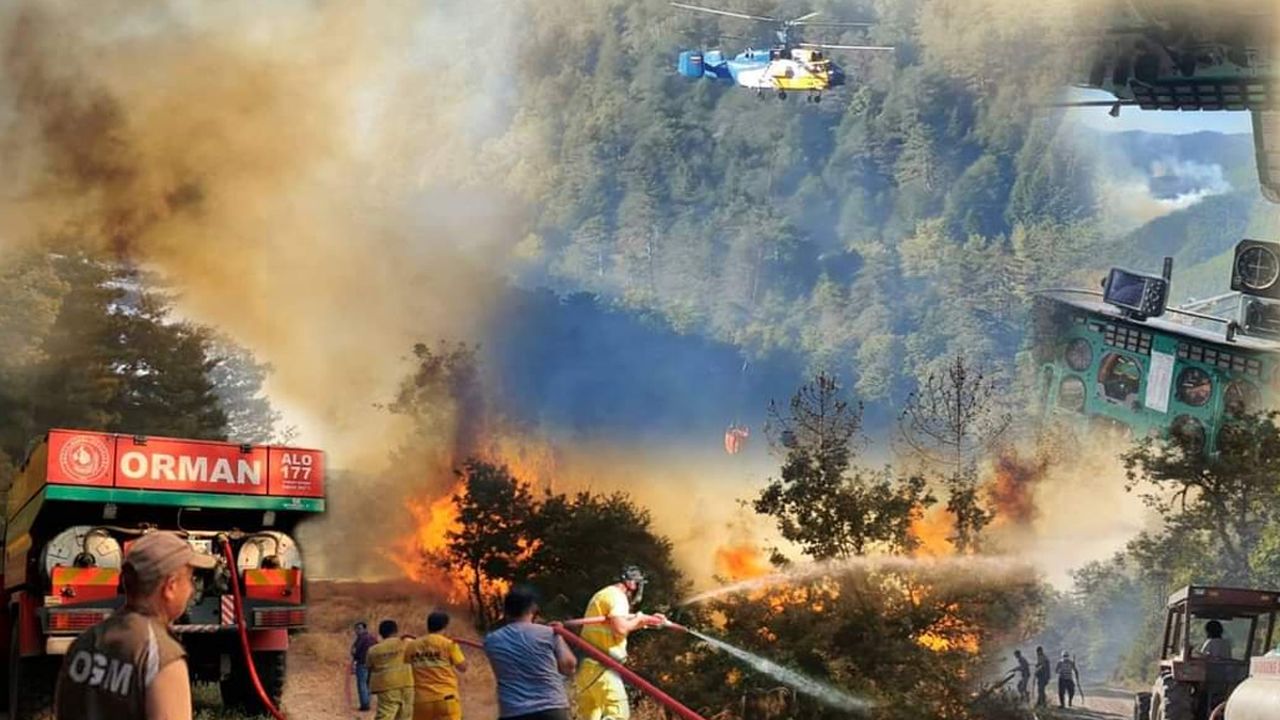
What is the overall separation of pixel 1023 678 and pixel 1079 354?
478 centimetres

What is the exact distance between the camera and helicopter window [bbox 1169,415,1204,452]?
2266 cm

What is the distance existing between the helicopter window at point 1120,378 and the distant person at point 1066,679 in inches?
144

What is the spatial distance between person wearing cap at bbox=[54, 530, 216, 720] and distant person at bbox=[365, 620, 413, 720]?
8.75 meters

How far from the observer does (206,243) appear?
25734 millimetres

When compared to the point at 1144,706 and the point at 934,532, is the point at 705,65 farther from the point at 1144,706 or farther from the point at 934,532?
the point at 1144,706

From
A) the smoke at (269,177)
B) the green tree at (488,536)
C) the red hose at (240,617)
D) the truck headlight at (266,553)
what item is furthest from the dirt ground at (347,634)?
the red hose at (240,617)

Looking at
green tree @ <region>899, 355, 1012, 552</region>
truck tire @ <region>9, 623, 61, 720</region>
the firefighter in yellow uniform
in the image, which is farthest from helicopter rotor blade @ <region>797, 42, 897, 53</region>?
the firefighter in yellow uniform

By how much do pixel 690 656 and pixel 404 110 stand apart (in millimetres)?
9904

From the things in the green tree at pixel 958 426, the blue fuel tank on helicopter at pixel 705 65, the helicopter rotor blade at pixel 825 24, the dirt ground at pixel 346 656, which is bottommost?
the dirt ground at pixel 346 656

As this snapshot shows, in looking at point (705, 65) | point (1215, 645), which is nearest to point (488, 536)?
point (705, 65)

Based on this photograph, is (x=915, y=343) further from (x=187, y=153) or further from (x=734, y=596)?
(x=187, y=153)

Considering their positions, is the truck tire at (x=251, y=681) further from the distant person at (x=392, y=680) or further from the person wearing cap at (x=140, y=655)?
the person wearing cap at (x=140, y=655)

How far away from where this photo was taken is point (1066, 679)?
70.2ft

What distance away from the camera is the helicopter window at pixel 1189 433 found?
22.7 metres
